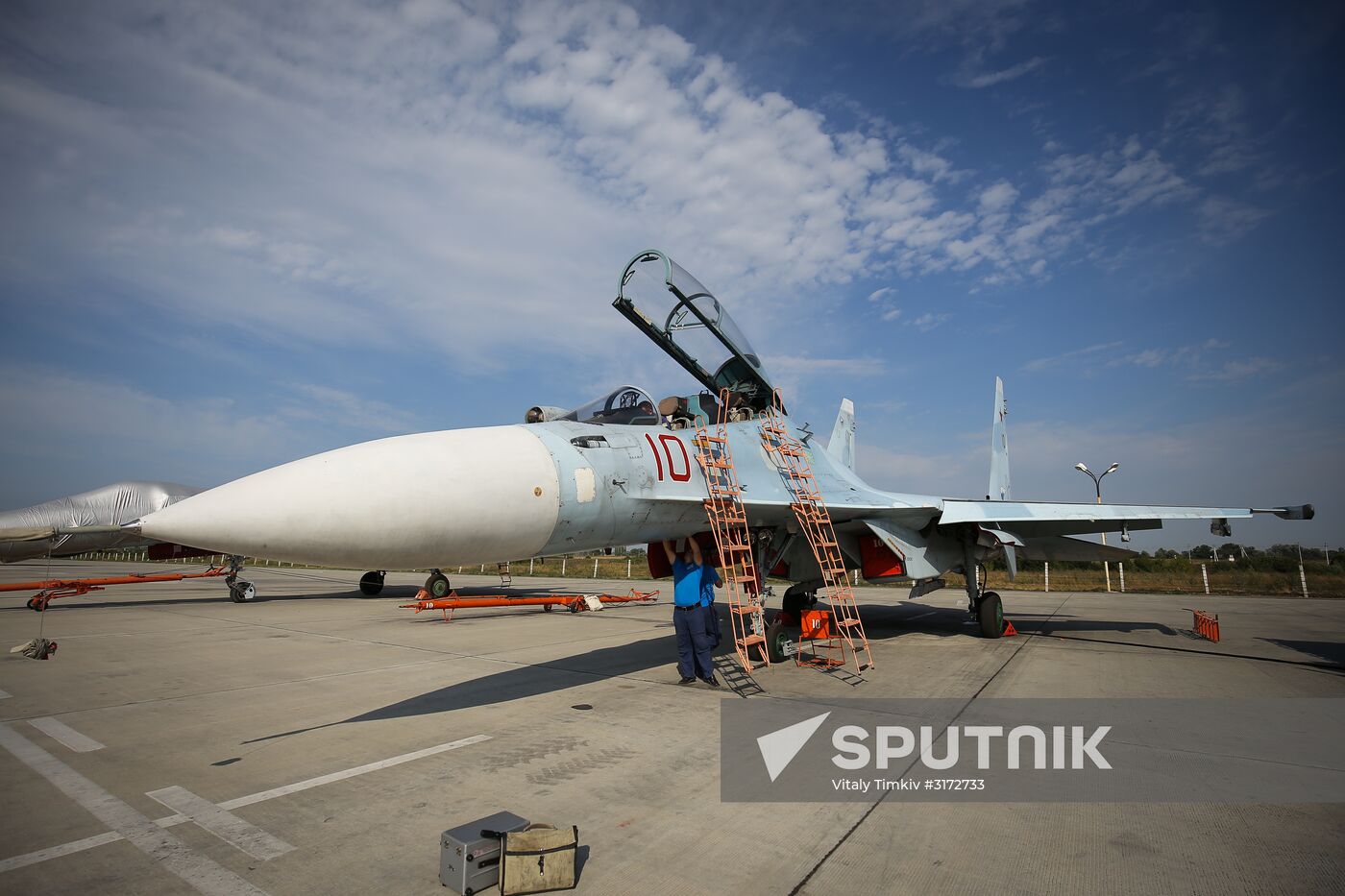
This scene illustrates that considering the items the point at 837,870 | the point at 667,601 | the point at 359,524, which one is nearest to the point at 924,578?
the point at 837,870

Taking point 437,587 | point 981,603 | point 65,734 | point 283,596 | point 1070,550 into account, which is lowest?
point 283,596

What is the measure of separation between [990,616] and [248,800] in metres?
9.19

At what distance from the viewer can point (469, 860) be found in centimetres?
245

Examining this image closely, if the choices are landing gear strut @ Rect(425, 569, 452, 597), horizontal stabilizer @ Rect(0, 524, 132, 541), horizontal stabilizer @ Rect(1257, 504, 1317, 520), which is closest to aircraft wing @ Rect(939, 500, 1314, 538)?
horizontal stabilizer @ Rect(1257, 504, 1317, 520)

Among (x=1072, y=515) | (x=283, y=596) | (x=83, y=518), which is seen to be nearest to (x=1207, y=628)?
(x=1072, y=515)

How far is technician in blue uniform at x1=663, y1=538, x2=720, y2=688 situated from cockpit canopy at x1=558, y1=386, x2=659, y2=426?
1252mm

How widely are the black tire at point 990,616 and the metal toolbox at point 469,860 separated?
861 cm

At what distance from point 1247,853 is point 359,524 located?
4.47 meters

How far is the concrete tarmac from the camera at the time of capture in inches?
104

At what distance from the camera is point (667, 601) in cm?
1764

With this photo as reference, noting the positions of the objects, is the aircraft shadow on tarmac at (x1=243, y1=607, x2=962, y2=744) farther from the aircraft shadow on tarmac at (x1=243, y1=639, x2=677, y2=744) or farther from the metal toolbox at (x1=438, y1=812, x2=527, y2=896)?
the metal toolbox at (x1=438, y1=812, x2=527, y2=896)

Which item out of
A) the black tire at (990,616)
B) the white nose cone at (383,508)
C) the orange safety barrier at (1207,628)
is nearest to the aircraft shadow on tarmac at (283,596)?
the black tire at (990,616)

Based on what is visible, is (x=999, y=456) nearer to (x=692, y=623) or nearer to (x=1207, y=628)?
(x=1207, y=628)

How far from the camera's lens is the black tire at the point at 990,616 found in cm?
938
